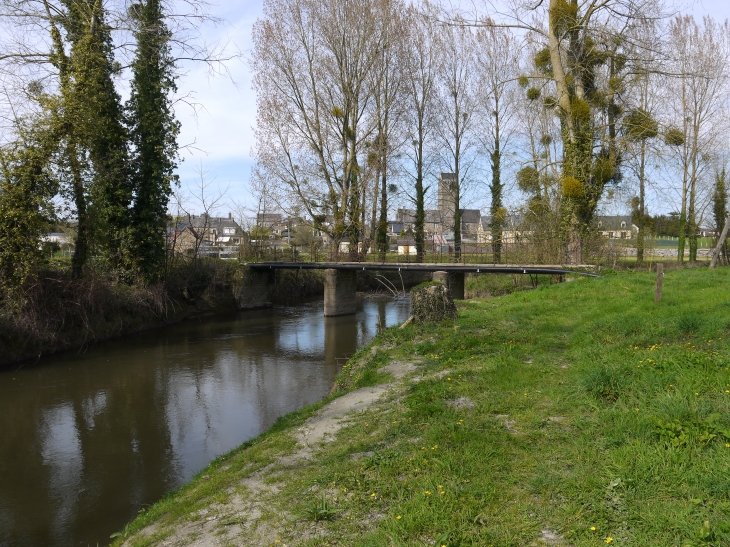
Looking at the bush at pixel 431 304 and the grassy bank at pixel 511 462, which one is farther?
the bush at pixel 431 304

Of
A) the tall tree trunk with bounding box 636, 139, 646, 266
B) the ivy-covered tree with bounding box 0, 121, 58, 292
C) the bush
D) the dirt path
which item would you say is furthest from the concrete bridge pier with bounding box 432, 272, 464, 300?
the dirt path

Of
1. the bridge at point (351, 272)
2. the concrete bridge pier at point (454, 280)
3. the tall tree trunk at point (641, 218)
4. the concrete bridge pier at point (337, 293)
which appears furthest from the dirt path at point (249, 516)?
the tall tree trunk at point (641, 218)

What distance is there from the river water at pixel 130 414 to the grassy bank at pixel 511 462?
178 cm

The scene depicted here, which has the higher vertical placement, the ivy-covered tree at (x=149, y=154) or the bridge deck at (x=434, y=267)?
the ivy-covered tree at (x=149, y=154)

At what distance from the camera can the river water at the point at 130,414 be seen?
24.7ft

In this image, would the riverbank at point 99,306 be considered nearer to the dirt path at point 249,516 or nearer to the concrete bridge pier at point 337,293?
the concrete bridge pier at point 337,293

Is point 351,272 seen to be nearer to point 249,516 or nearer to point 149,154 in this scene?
point 149,154

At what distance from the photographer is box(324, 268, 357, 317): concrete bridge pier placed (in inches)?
1077

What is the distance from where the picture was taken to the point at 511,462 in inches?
184

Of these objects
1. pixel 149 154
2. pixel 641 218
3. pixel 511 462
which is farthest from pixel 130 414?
pixel 641 218

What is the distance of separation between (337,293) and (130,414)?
1617 cm

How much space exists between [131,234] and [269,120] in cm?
1067

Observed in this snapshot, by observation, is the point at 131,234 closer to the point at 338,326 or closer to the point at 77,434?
the point at 338,326

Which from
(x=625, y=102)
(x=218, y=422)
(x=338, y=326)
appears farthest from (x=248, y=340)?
(x=625, y=102)
